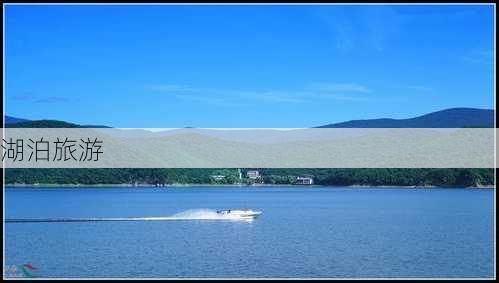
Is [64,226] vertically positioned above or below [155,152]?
below

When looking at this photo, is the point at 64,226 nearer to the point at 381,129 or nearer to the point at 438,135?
the point at 438,135

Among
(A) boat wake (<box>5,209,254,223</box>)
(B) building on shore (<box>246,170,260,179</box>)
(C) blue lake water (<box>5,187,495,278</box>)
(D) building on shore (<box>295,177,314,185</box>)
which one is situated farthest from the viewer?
(B) building on shore (<box>246,170,260,179</box>)

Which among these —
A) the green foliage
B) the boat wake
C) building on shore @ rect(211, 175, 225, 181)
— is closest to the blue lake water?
the boat wake

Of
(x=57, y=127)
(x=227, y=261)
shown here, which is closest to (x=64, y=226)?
(x=227, y=261)

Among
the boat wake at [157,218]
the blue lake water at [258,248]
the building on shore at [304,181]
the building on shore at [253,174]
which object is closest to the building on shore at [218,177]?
the building on shore at [253,174]

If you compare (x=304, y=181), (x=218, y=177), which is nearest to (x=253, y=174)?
(x=218, y=177)

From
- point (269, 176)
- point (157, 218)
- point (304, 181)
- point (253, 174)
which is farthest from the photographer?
point (253, 174)

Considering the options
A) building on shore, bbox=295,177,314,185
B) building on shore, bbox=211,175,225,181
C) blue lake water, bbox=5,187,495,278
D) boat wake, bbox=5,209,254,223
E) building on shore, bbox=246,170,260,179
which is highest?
building on shore, bbox=246,170,260,179

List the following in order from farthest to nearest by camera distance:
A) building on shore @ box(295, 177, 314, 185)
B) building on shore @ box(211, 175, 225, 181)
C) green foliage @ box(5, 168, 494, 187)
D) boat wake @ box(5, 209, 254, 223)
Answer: building on shore @ box(211, 175, 225, 181), building on shore @ box(295, 177, 314, 185), green foliage @ box(5, 168, 494, 187), boat wake @ box(5, 209, 254, 223)

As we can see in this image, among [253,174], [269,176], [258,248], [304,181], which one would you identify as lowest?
[258,248]

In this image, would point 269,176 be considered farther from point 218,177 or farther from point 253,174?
point 218,177

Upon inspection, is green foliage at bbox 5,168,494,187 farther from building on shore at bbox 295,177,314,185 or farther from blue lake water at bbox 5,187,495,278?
blue lake water at bbox 5,187,495,278
